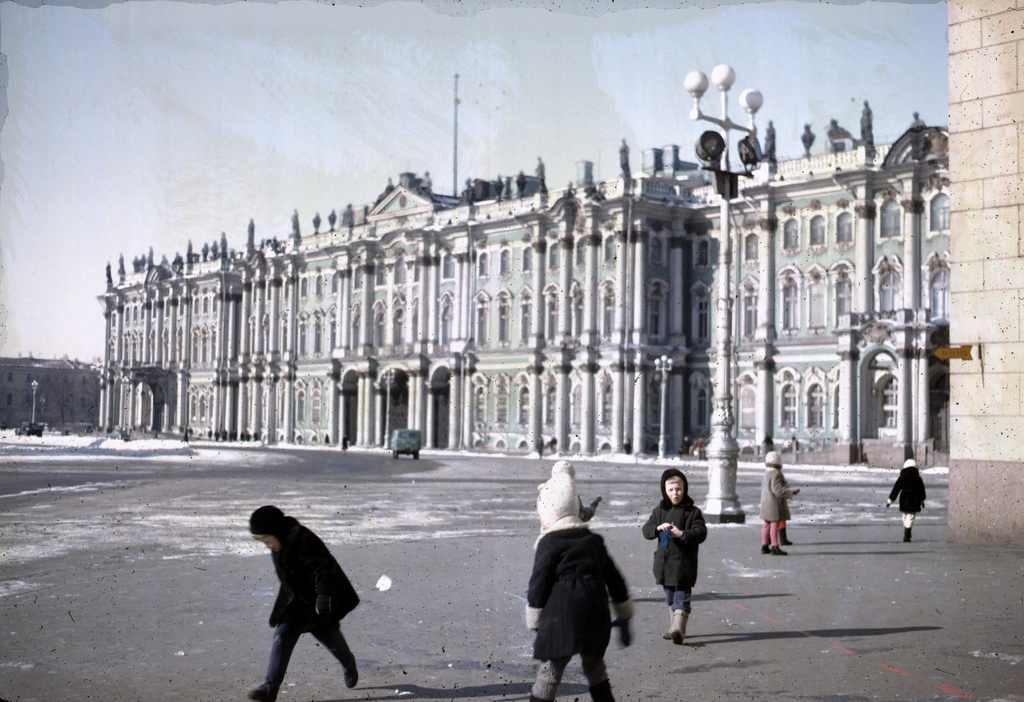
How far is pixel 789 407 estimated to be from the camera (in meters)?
55.0

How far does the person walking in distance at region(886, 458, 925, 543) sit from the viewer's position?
60.6 feet

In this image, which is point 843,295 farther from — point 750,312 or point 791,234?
point 750,312

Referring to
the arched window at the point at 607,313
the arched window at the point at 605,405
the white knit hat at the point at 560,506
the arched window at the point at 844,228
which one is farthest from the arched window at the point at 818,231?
the white knit hat at the point at 560,506

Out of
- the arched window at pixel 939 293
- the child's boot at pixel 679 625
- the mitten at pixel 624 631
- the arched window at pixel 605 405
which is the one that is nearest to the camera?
the mitten at pixel 624 631

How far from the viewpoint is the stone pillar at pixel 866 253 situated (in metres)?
51.7

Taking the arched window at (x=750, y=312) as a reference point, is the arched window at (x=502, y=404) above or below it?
below

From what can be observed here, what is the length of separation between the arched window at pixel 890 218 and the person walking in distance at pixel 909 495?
34.1 metres

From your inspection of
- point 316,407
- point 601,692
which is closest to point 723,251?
point 601,692

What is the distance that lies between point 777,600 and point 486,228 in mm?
56930

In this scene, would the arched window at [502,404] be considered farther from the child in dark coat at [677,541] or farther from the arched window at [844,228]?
the child in dark coat at [677,541]

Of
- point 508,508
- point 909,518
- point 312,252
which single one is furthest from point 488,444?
point 909,518

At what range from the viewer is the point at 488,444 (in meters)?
67.6

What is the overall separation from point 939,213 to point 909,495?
33.8m

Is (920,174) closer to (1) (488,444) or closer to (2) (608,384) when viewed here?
(2) (608,384)
